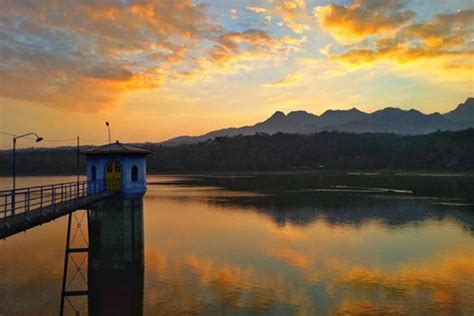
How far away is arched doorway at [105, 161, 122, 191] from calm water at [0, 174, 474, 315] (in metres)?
2.12

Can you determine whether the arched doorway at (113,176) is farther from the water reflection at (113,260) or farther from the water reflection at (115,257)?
the water reflection at (115,257)

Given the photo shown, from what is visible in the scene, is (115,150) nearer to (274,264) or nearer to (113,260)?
(113,260)

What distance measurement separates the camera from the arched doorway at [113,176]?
30391mm

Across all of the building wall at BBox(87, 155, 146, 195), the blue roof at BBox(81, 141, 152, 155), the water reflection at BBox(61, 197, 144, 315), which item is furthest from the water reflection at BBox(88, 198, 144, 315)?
the blue roof at BBox(81, 141, 152, 155)

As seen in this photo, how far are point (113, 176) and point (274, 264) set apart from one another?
16854 mm

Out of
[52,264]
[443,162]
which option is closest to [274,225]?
[52,264]

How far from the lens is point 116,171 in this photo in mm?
30703

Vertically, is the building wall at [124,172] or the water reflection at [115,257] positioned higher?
the building wall at [124,172]

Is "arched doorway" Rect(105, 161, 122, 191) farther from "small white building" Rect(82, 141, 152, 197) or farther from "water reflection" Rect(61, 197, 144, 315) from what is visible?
"water reflection" Rect(61, 197, 144, 315)

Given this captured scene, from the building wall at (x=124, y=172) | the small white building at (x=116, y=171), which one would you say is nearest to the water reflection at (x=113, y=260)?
the building wall at (x=124, y=172)

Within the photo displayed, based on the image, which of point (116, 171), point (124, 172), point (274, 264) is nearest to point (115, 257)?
point (124, 172)

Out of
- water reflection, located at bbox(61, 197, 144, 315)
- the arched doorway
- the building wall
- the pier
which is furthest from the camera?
the arched doorway

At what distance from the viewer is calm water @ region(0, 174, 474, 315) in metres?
27.8

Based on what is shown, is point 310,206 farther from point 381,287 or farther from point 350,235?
point 381,287
